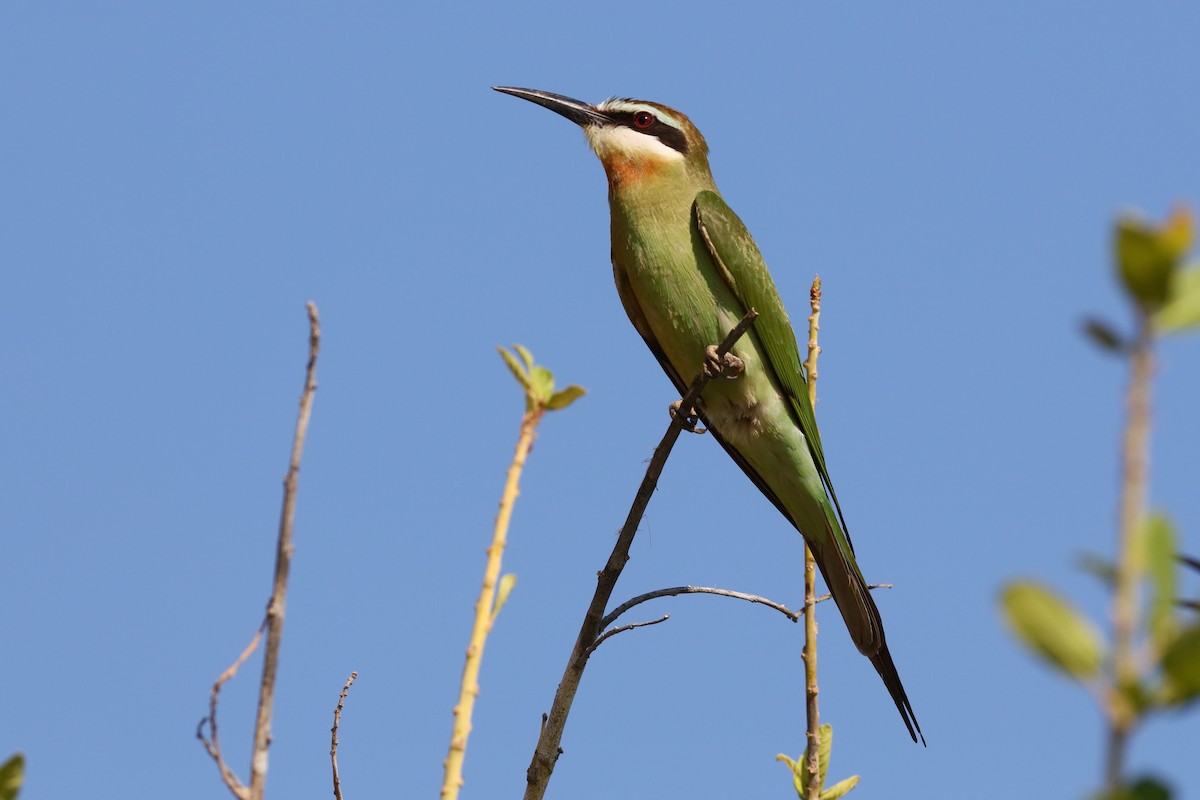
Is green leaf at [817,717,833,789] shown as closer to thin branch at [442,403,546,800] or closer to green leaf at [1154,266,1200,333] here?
thin branch at [442,403,546,800]

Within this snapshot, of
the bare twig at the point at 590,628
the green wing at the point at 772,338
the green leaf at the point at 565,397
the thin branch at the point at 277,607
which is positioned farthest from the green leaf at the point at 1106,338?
the green wing at the point at 772,338

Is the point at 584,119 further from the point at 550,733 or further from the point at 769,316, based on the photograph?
the point at 550,733

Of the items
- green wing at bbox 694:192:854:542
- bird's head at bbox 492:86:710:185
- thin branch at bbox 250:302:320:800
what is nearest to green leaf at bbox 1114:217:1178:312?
thin branch at bbox 250:302:320:800

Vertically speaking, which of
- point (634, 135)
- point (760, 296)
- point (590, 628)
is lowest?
point (590, 628)

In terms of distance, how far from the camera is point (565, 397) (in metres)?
1.96

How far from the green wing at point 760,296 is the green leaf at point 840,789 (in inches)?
Result: 108

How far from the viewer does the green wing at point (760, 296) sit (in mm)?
5137

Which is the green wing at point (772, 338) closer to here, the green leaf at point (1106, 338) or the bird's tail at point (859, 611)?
the bird's tail at point (859, 611)

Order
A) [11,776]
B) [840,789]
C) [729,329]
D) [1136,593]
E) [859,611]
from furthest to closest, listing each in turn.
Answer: [729,329] → [859,611] → [840,789] → [11,776] → [1136,593]

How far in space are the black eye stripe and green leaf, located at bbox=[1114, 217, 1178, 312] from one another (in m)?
5.38

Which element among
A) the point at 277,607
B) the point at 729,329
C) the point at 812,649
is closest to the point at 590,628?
the point at 812,649

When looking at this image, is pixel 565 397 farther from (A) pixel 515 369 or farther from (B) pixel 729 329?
(B) pixel 729 329

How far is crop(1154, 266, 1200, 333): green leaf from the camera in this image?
58 centimetres

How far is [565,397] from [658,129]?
4.24 metres
